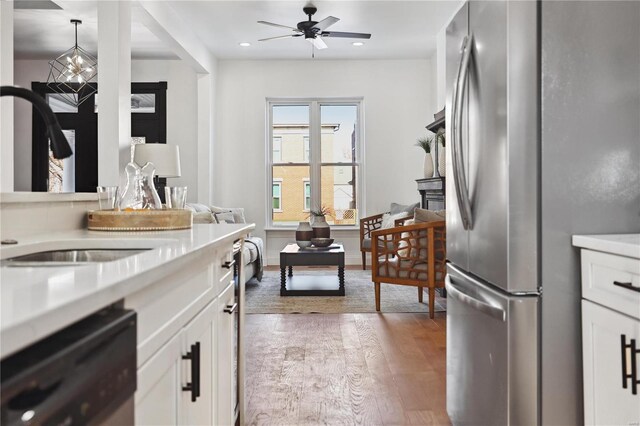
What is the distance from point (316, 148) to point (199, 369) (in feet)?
20.6

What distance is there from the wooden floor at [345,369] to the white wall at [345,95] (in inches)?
135

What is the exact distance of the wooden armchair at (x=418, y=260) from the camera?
408 centimetres

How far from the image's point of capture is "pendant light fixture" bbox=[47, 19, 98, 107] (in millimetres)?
5414

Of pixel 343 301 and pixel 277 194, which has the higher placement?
pixel 277 194

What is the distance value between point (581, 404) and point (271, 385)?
1.56 metres

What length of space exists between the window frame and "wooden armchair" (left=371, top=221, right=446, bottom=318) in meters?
3.06

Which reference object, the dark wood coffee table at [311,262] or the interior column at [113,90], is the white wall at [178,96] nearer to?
the dark wood coffee table at [311,262]

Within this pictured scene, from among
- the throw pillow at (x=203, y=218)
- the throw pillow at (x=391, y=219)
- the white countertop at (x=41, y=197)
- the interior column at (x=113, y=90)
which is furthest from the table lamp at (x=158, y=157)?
the throw pillow at (x=391, y=219)

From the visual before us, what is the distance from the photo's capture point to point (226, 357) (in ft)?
5.54

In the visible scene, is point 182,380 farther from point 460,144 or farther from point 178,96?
point 178,96

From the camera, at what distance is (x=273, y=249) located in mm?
7387

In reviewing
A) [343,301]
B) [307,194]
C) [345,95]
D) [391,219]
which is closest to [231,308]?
[343,301]

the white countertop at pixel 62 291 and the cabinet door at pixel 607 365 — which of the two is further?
the cabinet door at pixel 607 365

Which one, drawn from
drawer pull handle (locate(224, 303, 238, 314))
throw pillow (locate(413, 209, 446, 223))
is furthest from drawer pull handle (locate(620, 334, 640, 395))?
throw pillow (locate(413, 209, 446, 223))
